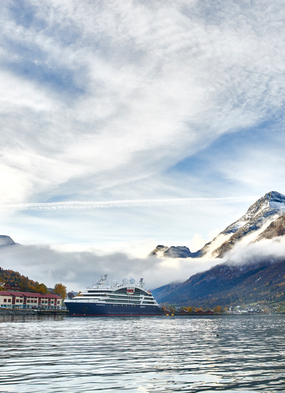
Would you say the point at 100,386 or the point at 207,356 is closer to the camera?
the point at 100,386

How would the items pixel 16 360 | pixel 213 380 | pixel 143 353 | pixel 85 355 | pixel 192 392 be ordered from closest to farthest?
pixel 192 392, pixel 213 380, pixel 16 360, pixel 85 355, pixel 143 353

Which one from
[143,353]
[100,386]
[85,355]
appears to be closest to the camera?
[100,386]

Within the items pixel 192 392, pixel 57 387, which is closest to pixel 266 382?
pixel 192 392

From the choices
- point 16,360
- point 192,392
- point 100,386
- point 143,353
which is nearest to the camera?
point 192,392

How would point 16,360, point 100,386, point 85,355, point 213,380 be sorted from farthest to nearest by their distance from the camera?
1. point 85,355
2. point 16,360
3. point 213,380
4. point 100,386

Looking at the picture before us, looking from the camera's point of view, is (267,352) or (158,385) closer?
(158,385)

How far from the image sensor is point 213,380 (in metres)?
26.2

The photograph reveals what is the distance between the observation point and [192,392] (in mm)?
22375

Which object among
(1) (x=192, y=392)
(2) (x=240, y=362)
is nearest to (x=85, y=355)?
(2) (x=240, y=362)

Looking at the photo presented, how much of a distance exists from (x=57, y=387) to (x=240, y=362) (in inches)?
727

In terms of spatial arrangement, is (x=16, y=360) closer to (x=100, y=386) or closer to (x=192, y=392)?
(x=100, y=386)

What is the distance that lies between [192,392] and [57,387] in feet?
26.9

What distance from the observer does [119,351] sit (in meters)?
43.3

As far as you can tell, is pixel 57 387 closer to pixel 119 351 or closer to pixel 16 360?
pixel 16 360
